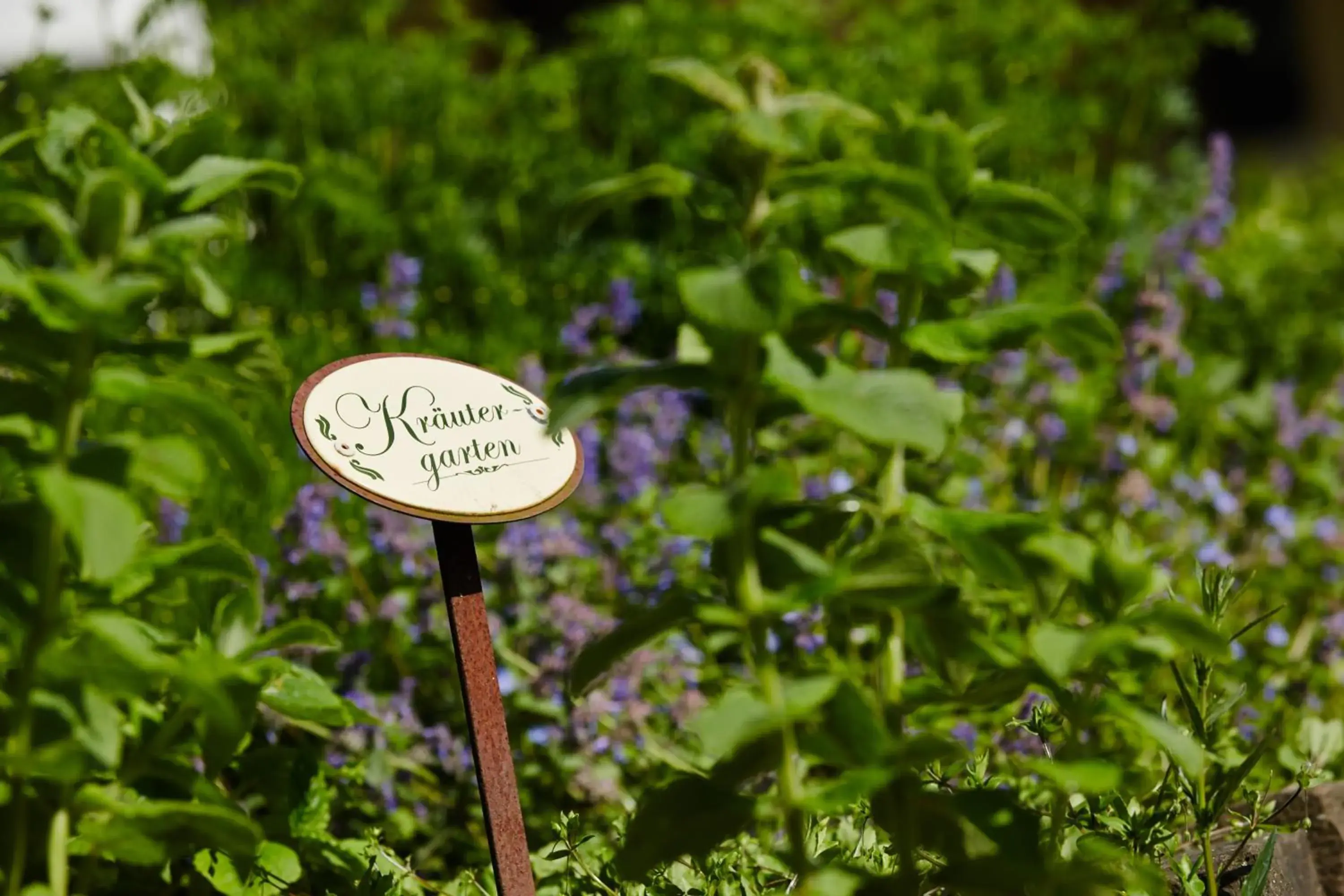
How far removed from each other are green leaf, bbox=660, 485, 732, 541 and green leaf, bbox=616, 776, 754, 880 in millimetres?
256

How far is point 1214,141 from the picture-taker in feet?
11.0

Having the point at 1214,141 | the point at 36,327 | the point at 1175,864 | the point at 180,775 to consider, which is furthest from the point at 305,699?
the point at 1214,141

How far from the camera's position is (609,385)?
1.20 m

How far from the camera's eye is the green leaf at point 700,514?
114 cm

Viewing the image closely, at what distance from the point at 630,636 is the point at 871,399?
33 cm

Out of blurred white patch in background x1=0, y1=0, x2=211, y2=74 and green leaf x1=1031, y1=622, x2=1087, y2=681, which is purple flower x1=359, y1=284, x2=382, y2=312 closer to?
blurred white patch in background x1=0, y1=0, x2=211, y2=74

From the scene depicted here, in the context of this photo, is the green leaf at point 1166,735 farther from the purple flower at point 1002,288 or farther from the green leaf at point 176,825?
the purple flower at point 1002,288

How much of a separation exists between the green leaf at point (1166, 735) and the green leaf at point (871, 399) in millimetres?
299

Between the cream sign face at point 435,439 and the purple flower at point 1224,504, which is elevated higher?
the cream sign face at point 435,439

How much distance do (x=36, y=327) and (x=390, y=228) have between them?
2.02 meters

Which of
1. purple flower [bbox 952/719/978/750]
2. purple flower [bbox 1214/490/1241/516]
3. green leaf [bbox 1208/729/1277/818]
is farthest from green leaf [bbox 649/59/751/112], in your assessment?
purple flower [bbox 1214/490/1241/516]

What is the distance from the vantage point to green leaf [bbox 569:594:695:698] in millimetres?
1238

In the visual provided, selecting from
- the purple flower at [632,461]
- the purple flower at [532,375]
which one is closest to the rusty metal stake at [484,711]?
the purple flower at [632,461]

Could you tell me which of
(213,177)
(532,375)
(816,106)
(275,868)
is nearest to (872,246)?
(816,106)
